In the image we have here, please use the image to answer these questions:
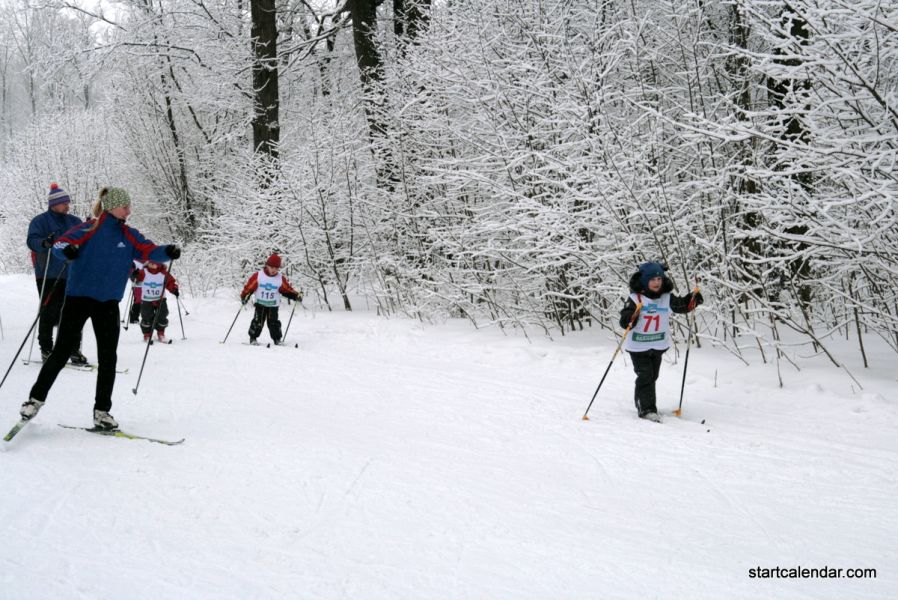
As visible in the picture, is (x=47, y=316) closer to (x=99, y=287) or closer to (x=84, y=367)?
(x=84, y=367)

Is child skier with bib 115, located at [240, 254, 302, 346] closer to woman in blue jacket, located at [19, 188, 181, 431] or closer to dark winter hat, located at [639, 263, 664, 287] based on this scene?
woman in blue jacket, located at [19, 188, 181, 431]

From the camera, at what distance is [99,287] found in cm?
468

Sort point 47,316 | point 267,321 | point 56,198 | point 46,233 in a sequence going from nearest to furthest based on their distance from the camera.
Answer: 1. point 46,233
2. point 56,198
3. point 47,316
4. point 267,321

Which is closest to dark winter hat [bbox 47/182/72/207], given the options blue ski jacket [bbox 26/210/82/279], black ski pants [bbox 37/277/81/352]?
blue ski jacket [bbox 26/210/82/279]

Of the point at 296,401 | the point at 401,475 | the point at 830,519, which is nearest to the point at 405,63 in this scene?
the point at 296,401

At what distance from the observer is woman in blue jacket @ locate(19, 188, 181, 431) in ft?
15.0

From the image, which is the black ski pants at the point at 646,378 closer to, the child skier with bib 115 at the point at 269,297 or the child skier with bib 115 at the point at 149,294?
the child skier with bib 115 at the point at 269,297

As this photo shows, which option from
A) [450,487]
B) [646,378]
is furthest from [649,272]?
[450,487]

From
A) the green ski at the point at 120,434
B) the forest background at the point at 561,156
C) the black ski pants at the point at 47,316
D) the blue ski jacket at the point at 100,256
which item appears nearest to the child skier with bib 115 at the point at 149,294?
the black ski pants at the point at 47,316

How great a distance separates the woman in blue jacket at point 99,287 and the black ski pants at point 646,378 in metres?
4.41

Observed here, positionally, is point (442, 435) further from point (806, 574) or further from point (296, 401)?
point (806, 574)

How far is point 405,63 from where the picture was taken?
1119 centimetres

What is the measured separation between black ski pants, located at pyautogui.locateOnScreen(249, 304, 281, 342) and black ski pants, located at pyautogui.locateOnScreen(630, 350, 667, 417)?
229 inches

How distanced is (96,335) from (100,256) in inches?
23.1
